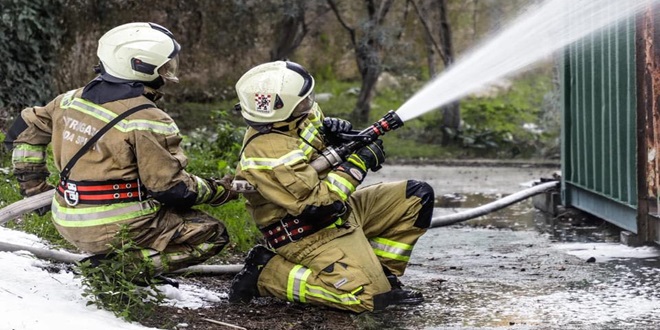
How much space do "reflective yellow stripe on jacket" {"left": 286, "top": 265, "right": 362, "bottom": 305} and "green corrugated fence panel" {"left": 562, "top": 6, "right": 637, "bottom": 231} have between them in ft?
10.3

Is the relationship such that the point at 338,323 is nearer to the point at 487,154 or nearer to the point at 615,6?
the point at 615,6

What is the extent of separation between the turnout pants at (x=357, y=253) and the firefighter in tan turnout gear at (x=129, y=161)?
1.62 ft

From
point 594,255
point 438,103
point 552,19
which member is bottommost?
point 594,255

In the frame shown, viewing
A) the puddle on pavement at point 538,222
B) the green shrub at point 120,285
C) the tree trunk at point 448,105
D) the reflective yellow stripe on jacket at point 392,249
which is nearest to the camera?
the green shrub at point 120,285

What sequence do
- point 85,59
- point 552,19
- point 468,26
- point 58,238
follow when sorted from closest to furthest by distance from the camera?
point 58,238 → point 552,19 → point 85,59 → point 468,26

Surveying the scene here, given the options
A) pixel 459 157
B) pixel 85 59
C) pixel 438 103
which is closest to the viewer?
pixel 438 103

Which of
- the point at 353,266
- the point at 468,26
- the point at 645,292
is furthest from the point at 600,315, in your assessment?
the point at 468,26

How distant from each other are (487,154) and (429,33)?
2154 millimetres

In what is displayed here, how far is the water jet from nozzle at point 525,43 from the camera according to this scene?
20.7 ft

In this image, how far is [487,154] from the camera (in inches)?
674

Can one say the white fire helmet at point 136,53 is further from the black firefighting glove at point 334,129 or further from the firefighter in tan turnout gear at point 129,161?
the black firefighting glove at point 334,129

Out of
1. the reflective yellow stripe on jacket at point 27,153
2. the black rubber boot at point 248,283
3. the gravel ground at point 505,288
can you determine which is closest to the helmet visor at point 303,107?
the black rubber boot at point 248,283

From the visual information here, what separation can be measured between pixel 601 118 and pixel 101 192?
4734mm

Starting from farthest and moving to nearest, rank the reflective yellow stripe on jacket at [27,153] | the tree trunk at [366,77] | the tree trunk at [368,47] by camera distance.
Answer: the tree trunk at [366,77], the tree trunk at [368,47], the reflective yellow stripe on jacket at [27,153]
